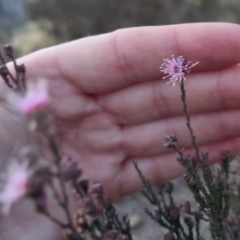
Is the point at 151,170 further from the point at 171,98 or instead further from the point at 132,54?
the point at 132,54

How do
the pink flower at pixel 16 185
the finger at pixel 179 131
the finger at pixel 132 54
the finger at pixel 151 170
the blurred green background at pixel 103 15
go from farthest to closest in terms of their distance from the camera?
the blurred green background at pixel 103 15
the finger at pixel 151 170
the finger at pixel 179 131
the finger at pixel 132 54
the pink flower at pixel 16 185

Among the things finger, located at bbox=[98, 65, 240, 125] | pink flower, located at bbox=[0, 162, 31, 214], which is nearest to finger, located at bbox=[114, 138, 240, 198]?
finger, located at bbox=[98, 65, 240, 125]

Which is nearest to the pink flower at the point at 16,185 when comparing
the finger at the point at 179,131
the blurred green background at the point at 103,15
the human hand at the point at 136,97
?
the human hand at the point at 136,97

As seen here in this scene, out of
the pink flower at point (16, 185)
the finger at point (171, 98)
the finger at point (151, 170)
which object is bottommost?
the pink flower at point (16, 185)

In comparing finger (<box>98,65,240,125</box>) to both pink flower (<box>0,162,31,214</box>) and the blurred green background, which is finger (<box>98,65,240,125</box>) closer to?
pink flower (<box>0,162,31,214</box>)

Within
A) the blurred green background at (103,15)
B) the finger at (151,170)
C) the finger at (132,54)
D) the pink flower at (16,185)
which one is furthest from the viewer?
the blurred green background at (103,15)

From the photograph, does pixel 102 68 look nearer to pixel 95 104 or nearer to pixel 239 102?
pixel 95 104

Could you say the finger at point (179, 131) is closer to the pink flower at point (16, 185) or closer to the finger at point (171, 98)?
the finger at point (171, 98)

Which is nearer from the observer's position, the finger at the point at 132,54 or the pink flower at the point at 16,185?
the pink flower at the point at 16,185

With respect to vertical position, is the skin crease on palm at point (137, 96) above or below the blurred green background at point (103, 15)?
below
